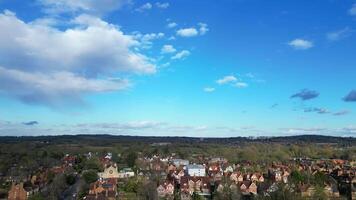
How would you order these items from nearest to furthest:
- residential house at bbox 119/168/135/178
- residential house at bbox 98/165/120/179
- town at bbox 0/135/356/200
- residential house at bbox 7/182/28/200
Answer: town at bbox 0/135/356/200 → residential house at bbox 7/182/28/200 → residential house at bbox 98/165/120/179 → residential house at bbox 119/168/135/178

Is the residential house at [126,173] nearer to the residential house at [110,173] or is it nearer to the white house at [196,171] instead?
the residential house at [110,173]

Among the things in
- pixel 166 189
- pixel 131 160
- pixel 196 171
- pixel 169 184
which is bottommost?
pixel 166 189

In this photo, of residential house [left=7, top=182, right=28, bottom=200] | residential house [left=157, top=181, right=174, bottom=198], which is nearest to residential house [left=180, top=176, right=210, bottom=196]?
residential house [left=157, top=181, right=174, bottom=198]

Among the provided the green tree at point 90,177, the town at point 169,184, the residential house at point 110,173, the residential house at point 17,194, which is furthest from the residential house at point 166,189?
the residential house at point 17,194

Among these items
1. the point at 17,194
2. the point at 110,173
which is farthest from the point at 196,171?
the point at 17,194

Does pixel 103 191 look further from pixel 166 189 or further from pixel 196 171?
pixel 196 171

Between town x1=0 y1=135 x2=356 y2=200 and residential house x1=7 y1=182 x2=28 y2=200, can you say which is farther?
residential house x1=7 y1=182 x2=28 y2=200

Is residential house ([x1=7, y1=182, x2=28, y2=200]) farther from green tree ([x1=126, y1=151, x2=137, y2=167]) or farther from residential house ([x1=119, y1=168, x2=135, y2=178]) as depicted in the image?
green tree ([x1=126, y1=151, x2=137, y2=167])

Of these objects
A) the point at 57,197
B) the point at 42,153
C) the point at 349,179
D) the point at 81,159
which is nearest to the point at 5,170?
the point at 81,159

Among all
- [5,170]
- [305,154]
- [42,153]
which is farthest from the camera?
[305,154]

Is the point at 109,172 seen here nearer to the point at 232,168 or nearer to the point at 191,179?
the point at 191,179

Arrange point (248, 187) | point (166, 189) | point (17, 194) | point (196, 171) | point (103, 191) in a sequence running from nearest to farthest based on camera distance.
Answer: point (103, 191) → point (17, 194) → point (248, 187) → point (166, 189) → point (196, 171)
